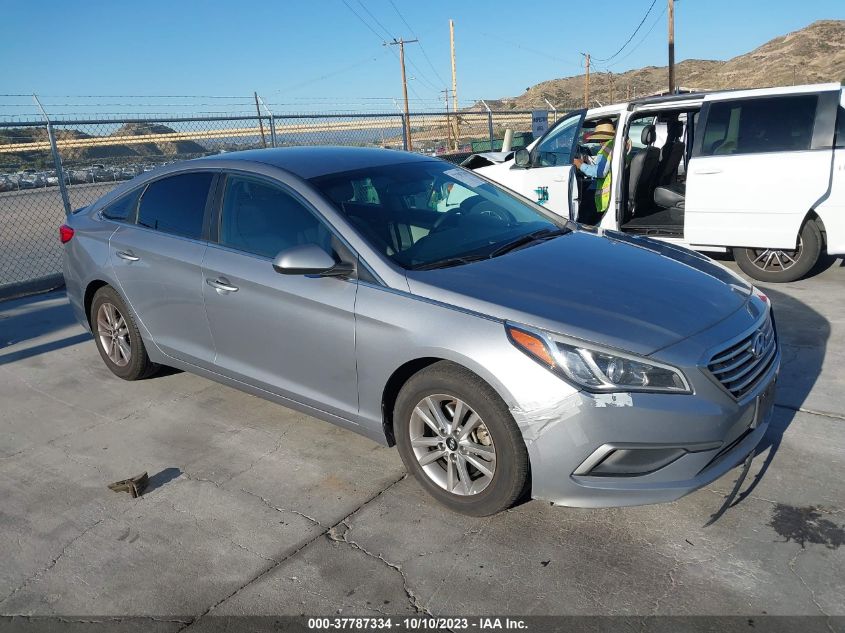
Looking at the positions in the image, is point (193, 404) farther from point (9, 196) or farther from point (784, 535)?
point (9, 196)

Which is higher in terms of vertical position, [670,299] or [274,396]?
[670,299]

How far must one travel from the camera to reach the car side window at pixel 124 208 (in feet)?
15.7

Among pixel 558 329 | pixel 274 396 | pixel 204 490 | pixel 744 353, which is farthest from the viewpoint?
pixel 274 396

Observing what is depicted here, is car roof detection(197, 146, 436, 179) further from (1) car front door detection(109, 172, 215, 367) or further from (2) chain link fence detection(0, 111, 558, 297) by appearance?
(2) chain link fence detection(0, 111, 558, 297)

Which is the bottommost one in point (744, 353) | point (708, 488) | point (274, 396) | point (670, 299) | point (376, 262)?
point (708, 488)

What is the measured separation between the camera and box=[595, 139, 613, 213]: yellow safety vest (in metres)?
7.57

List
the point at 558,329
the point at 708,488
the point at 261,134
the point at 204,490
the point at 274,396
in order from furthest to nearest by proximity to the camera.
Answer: the point at 261,134, the point at 274,396, the point at 204,490, the point at 708,488, the point at 558,329

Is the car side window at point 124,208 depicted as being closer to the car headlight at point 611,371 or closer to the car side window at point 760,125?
the car headlight at point 611,371

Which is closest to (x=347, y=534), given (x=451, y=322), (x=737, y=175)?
(x=451, y=322)

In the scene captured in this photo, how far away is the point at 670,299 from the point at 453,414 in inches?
43.4

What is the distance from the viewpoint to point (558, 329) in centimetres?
282

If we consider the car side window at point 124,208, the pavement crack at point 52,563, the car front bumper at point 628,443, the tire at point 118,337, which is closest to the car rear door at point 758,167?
the car front bumper at point 628,443

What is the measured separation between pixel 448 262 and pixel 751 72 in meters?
93.7

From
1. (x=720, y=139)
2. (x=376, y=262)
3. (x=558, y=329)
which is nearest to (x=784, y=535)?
(x=558, y=329)
